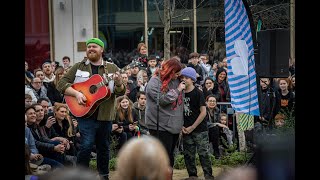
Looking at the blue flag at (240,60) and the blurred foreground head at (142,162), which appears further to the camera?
the blue flag at (240,60)

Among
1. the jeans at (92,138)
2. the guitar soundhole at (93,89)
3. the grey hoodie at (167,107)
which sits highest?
the guitar soundhole at (93,89)

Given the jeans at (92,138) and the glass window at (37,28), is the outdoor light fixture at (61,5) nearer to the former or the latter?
the glass window at (37,28)

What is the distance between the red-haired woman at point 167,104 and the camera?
838 cm

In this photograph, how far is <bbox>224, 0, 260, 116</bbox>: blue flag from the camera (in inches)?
398

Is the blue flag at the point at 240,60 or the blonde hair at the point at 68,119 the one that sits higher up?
the blue flag at the point at 240,60

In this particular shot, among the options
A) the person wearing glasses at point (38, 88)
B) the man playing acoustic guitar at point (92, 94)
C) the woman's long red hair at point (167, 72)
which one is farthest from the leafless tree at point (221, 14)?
the man playing acoustic guitar at point (92, 94)

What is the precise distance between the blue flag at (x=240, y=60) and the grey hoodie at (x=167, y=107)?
1.84m

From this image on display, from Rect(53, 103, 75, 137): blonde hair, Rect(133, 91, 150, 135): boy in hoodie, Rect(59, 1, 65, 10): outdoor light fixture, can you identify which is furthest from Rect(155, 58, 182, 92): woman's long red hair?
Rect(59, 1, 65, 10): outdoor light fixture

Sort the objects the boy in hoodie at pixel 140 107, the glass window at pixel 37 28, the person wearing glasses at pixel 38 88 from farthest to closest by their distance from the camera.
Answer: the glass window at pixel 37 28
the person wearing glasses at pixel 38 88
the boy in hoodie at pixel 140 107

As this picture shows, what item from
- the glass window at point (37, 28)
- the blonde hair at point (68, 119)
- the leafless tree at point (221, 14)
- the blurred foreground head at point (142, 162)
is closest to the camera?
the blurred foreground head at point (142, 162)

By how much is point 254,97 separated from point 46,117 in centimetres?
301

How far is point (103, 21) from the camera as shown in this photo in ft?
69.6
